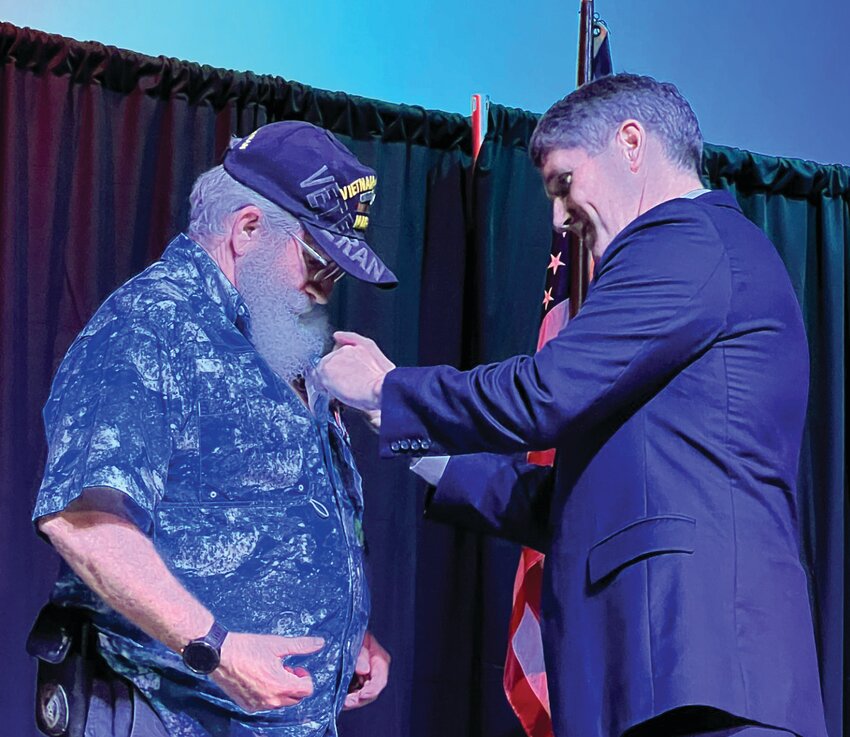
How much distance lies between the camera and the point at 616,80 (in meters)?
1.87

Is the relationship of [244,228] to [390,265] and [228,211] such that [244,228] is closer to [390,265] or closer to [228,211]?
[228,211]

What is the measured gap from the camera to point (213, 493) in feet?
5.47

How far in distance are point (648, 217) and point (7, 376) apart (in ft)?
5.62

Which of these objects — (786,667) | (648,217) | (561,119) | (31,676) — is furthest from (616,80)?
(31,676)

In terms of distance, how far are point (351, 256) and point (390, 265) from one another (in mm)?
1309

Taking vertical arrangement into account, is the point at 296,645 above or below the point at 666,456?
below

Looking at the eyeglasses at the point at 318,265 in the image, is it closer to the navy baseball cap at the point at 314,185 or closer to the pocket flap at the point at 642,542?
the navy baseball cap at the point at 314,185

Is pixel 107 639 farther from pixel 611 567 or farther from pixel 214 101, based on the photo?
pixel 214 101

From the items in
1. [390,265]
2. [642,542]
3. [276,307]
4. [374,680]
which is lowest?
[374,680]

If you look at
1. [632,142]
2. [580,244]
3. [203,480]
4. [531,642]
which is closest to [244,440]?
[203,480]

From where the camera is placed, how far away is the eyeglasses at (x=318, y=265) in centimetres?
191

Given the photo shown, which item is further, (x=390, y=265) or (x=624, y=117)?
(x=390, y=265)

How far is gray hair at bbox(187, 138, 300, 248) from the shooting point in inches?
74.0

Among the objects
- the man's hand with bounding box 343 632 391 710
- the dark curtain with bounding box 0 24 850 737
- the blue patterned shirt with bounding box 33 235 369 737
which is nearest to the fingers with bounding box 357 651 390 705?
the man's hand with bounding box 343 632 391 710
